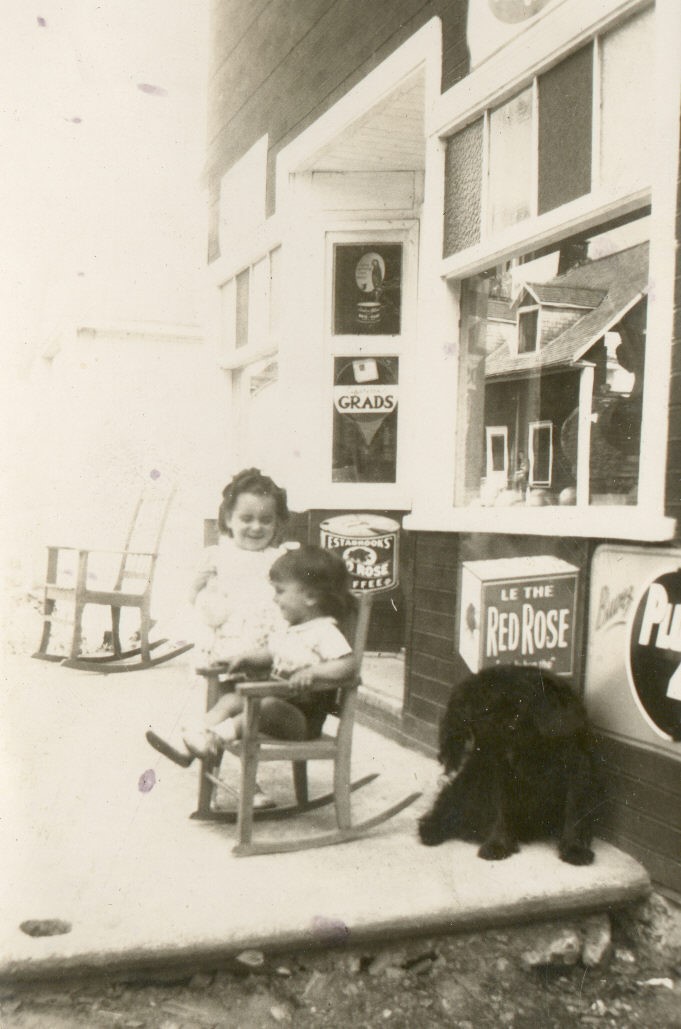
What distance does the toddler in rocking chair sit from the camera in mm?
2914

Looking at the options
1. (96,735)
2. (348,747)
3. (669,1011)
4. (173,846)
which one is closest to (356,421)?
(96,735)

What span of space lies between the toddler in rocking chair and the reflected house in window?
86 centimetres

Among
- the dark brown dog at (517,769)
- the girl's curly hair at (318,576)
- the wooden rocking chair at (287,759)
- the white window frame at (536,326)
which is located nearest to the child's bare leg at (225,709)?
the wooden rocking chair at (287,759)

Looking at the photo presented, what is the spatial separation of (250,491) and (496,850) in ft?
5.29

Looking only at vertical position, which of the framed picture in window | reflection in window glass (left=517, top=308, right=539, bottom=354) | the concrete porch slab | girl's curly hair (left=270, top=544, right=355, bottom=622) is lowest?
the concrete porch slab

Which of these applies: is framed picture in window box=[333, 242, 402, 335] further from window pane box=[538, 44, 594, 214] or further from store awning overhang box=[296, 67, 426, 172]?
window pane box=[538, 44, 594, 214]

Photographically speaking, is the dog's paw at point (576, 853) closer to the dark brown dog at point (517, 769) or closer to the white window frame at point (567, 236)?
the dark brown dog at point (517, 769)

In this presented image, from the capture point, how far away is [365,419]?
517 centimetres

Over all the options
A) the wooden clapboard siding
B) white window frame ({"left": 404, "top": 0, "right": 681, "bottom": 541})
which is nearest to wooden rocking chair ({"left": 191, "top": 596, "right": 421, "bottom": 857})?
white window frame ({"left": 404, "top": 0, "right": 681, "bottom": 541})

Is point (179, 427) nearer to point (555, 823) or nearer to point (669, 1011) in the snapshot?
point (555, 823)

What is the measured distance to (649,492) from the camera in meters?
A: 2.56

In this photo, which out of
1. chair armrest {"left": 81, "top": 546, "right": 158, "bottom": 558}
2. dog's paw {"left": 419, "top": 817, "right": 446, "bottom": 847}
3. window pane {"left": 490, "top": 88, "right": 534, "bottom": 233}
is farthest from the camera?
chair armrest {"left": 81, "top": 546, "right": 158, "bottom": 558}

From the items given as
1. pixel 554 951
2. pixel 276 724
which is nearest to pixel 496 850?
pixel 554 951

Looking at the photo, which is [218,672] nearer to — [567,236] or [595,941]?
[595,941]
